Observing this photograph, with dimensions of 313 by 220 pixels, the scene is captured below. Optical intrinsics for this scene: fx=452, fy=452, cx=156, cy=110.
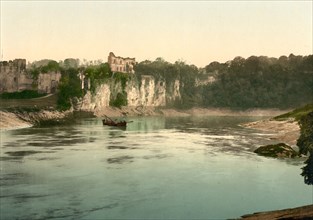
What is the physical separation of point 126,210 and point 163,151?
3015 centimetres

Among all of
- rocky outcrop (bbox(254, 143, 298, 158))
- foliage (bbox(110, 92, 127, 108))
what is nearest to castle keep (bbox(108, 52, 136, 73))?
foliage (bbox(110, 92, 127, 108))

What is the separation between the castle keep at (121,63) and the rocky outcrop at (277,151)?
424ft

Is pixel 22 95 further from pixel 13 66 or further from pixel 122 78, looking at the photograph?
pixel 122 78

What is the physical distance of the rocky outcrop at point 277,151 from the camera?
175ft

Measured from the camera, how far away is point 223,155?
2140 inches

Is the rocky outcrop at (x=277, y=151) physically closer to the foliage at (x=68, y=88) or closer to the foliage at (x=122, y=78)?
the foliage at (x=68, y=88)

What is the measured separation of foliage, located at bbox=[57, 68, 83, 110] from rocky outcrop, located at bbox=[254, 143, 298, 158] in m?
90.9

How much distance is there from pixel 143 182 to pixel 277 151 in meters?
23.2

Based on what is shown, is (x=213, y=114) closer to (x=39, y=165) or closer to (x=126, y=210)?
(x=39, y=165)

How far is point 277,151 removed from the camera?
178 feet

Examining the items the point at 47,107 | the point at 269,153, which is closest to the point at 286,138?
the point at 269,153

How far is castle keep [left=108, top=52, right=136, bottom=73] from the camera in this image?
180387 millimetres

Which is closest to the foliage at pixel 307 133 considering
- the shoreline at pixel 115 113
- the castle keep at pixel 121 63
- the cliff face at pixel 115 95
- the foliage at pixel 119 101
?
the shoreline at pixel 115 113

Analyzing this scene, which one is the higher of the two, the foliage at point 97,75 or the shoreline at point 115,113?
the foliage at point 97,75
